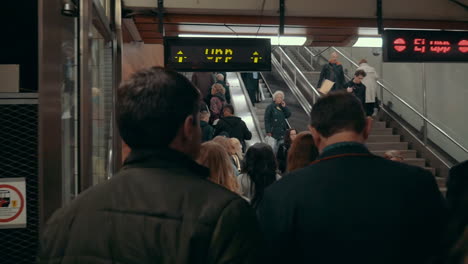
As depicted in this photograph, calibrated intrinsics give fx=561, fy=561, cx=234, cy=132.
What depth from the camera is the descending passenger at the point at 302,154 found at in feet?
10.6

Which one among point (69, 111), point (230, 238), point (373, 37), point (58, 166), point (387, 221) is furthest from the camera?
point (373, 37)

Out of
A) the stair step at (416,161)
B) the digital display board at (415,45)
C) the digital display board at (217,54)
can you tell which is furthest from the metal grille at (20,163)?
the stair step at (416,161)

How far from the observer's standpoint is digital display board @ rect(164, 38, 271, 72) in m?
6.70

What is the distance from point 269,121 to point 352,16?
166 inches

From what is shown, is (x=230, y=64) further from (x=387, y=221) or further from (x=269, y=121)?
(x=387, y=221)

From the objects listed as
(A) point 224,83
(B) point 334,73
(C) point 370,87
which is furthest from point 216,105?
(C) point 370,87

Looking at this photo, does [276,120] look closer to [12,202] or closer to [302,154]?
[302,154]

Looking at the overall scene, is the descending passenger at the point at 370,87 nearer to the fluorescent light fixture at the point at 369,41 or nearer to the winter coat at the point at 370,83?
the winter coat at the point at 370,83

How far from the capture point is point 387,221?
1.92 meters

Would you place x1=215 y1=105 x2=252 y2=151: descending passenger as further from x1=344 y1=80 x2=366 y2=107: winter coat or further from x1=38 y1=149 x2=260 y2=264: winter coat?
x1=38 y1=149 x2=260 y2=264: winter coat


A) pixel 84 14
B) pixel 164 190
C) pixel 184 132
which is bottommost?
pixel 164 190

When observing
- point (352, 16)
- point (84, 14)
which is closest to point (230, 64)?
point (352, 16)

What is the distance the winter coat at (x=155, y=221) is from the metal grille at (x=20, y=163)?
1.32 meters

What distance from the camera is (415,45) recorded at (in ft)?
23.0
